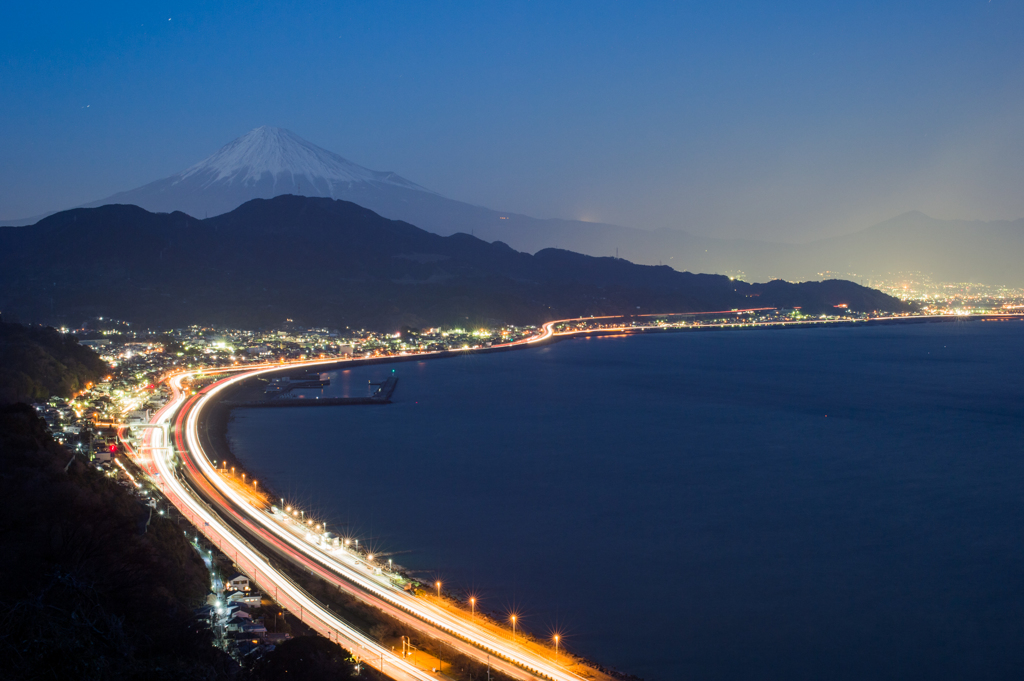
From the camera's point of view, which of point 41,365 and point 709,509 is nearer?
point 709,509

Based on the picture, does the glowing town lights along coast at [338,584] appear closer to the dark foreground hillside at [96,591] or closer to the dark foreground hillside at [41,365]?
the dark foreground hillside at [96,591]

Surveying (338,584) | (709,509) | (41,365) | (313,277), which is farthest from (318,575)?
(313,277)

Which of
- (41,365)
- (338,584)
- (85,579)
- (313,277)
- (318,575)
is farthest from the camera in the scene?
(313,277)

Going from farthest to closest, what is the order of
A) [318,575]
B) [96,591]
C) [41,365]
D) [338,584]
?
[41,365] < [318,575] < [338,584] < [96,591]

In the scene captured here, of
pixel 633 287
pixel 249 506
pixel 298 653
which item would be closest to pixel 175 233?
pixel 633 287

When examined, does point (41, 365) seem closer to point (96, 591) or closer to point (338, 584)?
point (338, 584)

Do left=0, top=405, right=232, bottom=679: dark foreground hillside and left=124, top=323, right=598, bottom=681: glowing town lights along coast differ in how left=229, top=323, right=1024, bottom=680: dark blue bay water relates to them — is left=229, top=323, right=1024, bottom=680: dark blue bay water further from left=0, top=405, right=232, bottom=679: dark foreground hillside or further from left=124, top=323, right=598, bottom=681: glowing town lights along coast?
left=0, top=405, right=232, bottom=679: dark foreground hillside

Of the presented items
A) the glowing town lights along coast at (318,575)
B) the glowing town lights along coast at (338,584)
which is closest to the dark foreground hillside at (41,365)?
the glowing town lights along coast at (318,575)
